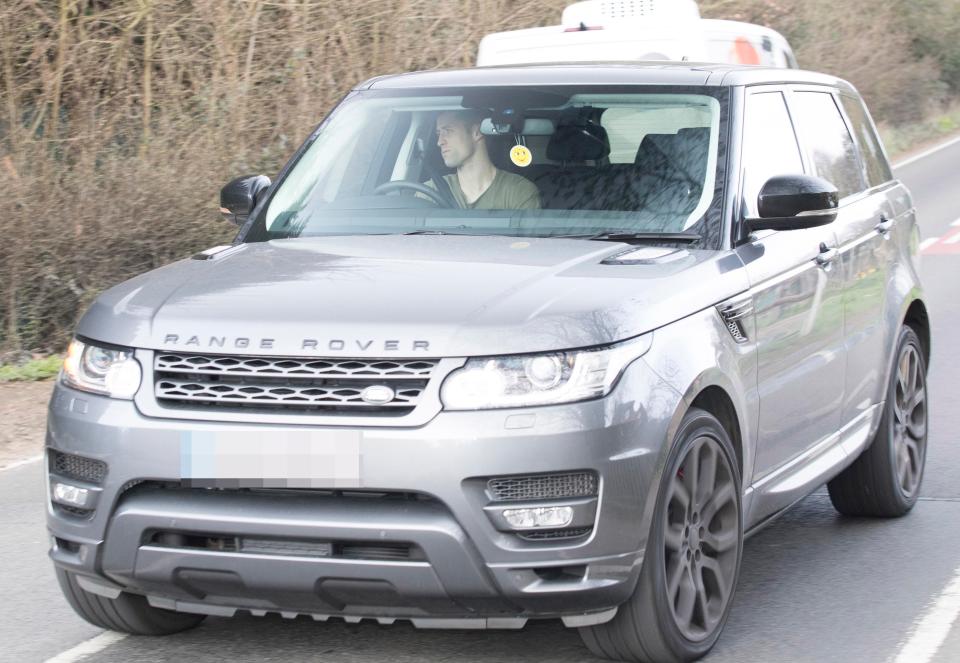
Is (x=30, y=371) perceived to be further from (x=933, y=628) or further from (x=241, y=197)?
(x=933, y=628)

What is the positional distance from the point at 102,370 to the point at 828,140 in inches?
130

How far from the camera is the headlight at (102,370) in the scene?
4.33 meters

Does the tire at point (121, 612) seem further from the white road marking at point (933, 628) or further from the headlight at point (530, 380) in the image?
the white road marking at point (933, 628)

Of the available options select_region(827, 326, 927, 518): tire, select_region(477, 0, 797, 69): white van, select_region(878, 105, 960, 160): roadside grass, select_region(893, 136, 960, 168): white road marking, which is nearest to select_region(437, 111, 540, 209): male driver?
select_region(827, 326, 927, 518): tire

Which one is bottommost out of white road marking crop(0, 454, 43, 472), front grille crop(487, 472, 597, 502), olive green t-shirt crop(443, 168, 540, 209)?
white road marking crop(0, 454, 43, 472)

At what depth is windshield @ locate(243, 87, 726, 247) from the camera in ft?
17.4

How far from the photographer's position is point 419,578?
4.07m

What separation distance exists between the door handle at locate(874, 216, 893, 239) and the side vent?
6.02 ft

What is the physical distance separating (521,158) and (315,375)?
168cm

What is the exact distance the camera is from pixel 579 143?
217 inches

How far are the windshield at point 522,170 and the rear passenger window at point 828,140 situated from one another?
0.79 meters

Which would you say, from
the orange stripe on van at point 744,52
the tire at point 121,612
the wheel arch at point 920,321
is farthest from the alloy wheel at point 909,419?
the orange stripe on van at point 744,52

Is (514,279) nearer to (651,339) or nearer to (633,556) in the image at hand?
(651,339)

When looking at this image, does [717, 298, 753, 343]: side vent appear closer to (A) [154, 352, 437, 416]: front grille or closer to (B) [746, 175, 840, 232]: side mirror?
(B) [746, 175, 840, 232]: side mirror
